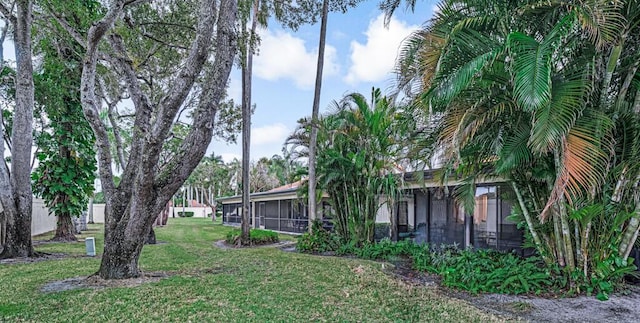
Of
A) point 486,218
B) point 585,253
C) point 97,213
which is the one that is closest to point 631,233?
point 585,253

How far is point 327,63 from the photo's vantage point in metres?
13.6

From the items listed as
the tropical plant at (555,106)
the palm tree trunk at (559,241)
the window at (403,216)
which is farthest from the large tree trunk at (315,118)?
the palm tree trunk at (559,241)

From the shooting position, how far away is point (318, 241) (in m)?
12.0

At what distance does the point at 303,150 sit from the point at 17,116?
7.74 m

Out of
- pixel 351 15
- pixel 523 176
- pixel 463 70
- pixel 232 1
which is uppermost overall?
pixel 351 15

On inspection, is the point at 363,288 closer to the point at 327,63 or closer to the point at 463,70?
the point at 463,70

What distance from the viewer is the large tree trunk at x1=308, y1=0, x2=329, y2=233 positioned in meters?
12.1

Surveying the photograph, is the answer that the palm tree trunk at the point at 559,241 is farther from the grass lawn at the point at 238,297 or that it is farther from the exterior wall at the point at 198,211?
the exterior wall at the point at 198,211

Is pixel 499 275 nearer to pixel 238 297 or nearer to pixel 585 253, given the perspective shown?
pixel 585 253

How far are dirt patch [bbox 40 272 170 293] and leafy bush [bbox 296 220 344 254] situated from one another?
5.37 metres

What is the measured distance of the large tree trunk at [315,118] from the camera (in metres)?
12.1

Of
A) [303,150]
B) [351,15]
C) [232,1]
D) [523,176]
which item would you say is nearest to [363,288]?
[523,176]

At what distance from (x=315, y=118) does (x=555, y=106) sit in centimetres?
776

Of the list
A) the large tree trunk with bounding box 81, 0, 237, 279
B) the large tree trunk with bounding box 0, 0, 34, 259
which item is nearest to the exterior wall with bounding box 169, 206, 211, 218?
the large tree trunk with bounding box 0, 0, 34, 259
